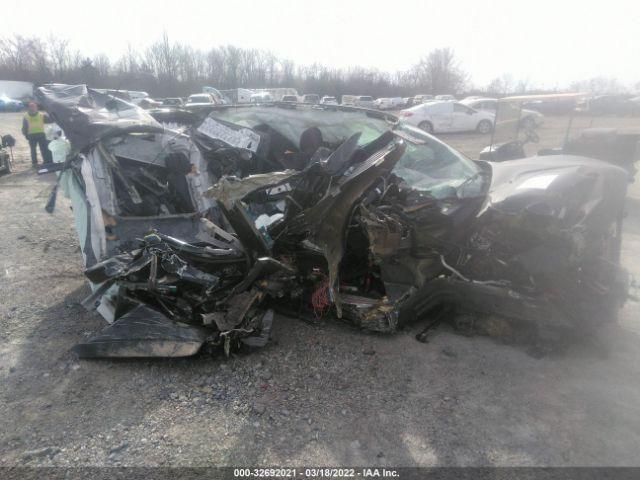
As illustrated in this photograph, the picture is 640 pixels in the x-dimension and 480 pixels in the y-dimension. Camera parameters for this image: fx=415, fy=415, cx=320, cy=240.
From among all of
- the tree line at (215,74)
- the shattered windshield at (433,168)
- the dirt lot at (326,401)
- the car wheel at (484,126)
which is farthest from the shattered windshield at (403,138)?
the tree line at (215,74)

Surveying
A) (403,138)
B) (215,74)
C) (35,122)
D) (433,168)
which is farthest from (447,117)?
(215,74)

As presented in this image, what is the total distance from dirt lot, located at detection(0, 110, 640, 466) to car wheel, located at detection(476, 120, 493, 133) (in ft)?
50.9

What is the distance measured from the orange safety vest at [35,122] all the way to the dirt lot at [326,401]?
9.36 m

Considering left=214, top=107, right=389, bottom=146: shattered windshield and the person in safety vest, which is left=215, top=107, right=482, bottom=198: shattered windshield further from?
the person in safety vest

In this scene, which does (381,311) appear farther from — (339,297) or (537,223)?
(537,223)

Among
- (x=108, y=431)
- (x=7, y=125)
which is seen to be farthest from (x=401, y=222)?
(x=7, y=125)

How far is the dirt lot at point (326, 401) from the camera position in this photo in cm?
215

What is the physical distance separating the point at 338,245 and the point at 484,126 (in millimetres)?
16729

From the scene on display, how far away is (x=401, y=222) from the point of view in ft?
10.3

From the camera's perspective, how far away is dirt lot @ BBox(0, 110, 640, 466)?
84.5 inches

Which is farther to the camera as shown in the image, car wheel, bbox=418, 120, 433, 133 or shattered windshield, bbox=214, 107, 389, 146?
car wheel, bbox=418, 120, 433, 133

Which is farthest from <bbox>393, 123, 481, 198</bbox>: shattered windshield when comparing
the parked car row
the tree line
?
the tree line

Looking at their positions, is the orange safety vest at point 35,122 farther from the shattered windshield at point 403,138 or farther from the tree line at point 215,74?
the tree line at point 215,74

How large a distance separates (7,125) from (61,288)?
2204cm
